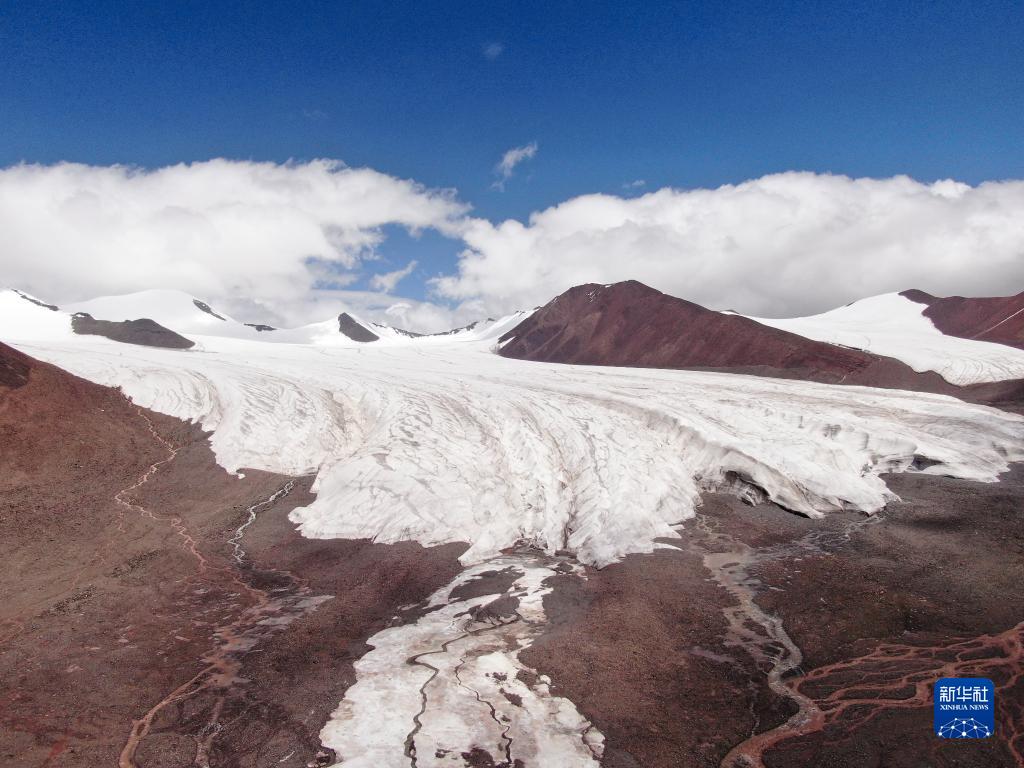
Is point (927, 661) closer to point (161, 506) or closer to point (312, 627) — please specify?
point (312, 627)

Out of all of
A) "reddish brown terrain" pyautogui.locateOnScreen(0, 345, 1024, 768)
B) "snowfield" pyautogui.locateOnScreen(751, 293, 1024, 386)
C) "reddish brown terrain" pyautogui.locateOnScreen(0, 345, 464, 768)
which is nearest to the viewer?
"reddish brown terrain" pyautogui.locateOnScreen(0, 345, 1024, 768)

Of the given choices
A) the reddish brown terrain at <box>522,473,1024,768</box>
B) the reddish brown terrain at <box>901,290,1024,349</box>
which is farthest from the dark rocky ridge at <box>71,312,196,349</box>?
the reddish brown terrain at <box>901,290,1024,349</box>

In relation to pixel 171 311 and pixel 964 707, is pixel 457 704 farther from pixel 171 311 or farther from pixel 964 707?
pixel 171 311

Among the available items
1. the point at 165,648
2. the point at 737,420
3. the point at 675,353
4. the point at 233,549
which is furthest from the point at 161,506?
the point at 675,353

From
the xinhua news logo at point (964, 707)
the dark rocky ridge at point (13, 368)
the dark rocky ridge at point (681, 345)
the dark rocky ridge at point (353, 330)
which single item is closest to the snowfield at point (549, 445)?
the dark rocky ridge at point (13, 368)

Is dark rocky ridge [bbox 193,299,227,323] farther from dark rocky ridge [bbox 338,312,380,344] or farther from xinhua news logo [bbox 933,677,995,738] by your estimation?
xinhua news logo [bbox 933,677,995,738]

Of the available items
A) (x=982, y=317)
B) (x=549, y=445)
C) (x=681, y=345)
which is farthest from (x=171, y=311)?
(x=982, y=317)
